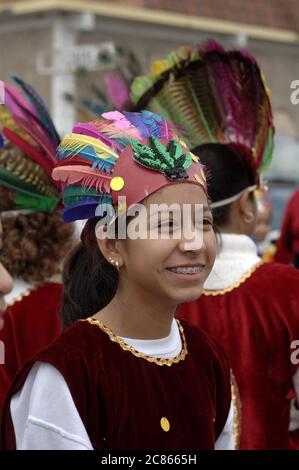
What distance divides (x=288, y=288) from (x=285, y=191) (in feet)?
17.7

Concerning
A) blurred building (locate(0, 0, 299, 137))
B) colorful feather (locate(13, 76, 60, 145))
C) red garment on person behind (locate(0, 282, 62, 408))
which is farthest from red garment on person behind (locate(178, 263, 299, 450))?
blurred building (locate(0, 0, 299, 137))

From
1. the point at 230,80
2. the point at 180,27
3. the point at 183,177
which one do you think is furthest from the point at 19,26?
the point at 183,177

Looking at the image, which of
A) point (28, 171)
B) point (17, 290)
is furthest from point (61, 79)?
point (17, 290)

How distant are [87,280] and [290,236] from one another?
10.7ft

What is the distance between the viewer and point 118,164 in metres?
2.07

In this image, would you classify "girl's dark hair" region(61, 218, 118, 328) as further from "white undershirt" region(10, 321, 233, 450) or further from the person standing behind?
the person standing behind

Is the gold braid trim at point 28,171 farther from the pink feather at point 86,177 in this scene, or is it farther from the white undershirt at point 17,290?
the pink feather at point 86,177

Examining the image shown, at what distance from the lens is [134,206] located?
2.04 m

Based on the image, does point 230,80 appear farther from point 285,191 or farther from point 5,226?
point 285,191

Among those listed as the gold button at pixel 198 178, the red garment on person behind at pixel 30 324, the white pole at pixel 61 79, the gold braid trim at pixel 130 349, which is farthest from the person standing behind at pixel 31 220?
the white pole at pixel 61 79

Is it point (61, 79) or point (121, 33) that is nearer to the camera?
point (61, 79)

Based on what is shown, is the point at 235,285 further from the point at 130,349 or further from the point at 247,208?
the point at 130,349

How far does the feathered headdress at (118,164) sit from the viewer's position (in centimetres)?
204

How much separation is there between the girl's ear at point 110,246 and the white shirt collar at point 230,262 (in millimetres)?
809
